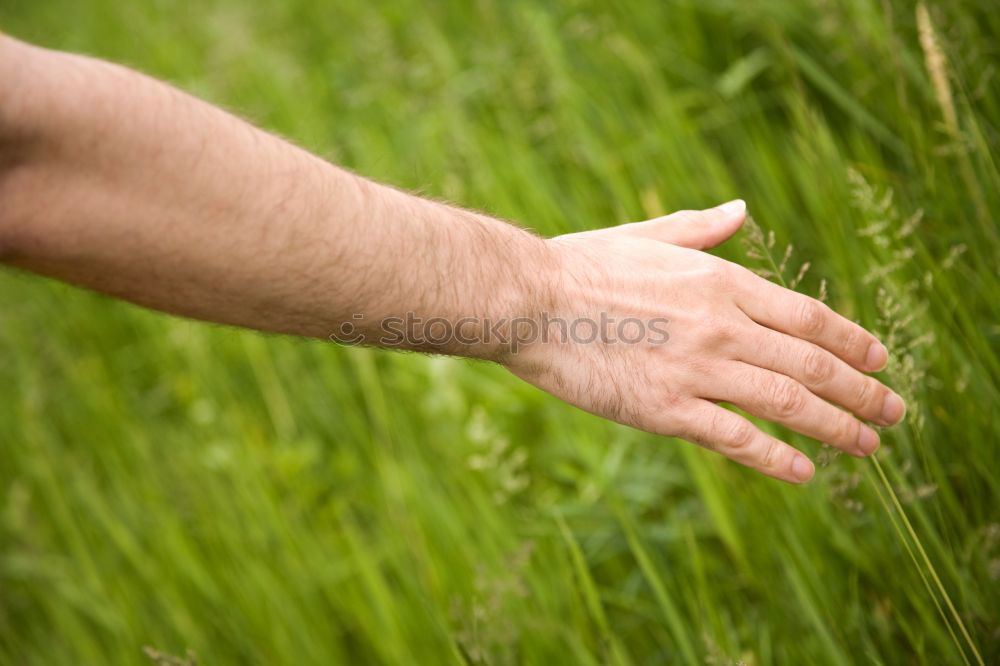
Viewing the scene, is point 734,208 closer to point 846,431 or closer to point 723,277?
point 723,277

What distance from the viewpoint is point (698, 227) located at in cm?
118

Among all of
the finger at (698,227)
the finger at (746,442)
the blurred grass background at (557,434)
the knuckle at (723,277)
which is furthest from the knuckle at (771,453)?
the finger at (698,227)

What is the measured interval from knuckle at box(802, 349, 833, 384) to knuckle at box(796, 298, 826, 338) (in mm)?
34

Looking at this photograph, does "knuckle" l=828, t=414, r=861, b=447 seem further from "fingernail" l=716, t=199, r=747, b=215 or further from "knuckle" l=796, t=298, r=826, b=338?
"fingernail" l=716, t=199, r=747, b=215

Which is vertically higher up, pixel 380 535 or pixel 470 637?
pixel 470 637

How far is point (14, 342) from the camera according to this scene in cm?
309

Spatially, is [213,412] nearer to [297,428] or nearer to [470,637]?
[297,428]

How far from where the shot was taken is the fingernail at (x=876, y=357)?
1076 millimetres

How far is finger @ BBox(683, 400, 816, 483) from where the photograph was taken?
1.03m

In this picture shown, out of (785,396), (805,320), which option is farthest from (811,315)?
(785,396)

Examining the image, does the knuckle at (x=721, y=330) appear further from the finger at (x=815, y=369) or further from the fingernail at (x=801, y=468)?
the fingernail at (x=801, y=468)

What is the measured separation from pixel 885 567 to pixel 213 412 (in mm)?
1914

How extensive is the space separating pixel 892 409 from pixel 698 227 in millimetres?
375

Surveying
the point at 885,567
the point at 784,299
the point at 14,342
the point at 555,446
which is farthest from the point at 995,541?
the point at 14,342
